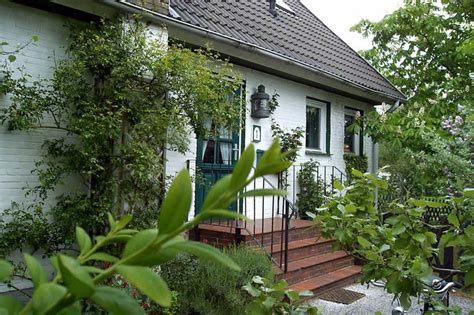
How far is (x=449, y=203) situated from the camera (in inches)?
71.7

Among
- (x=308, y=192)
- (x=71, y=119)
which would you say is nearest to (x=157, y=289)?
(x=71, y=119)

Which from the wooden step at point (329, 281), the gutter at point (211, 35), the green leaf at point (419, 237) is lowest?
the wooden step at point (329, 281)

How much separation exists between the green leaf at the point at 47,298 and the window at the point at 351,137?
32.5 ft

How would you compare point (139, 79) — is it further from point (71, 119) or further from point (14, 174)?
point (14, 174)

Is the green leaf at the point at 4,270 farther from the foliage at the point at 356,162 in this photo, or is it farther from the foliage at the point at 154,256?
the foliage at the point at 356,162

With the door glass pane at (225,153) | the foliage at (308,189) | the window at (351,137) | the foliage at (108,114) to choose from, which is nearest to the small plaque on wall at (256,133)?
the door glass pane at (225,153)

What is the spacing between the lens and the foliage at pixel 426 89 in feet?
25.2

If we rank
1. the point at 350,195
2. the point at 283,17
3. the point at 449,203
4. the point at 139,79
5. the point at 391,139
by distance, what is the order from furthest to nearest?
the point at 283,17
the point at 391,139
the point at 139,79
the point at 350,195
the point at 449,203

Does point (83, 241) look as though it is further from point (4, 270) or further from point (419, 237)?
point (419, 237)

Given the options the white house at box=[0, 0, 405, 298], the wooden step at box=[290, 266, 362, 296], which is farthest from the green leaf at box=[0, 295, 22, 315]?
the wooden step at box=[290, 266, 362, 296]

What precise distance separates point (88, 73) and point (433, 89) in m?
10.9

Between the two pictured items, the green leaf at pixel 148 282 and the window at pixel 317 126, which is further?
the window at pixel 317 126

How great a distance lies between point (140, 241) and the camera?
42 cm

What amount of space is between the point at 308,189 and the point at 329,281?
2206 mm
